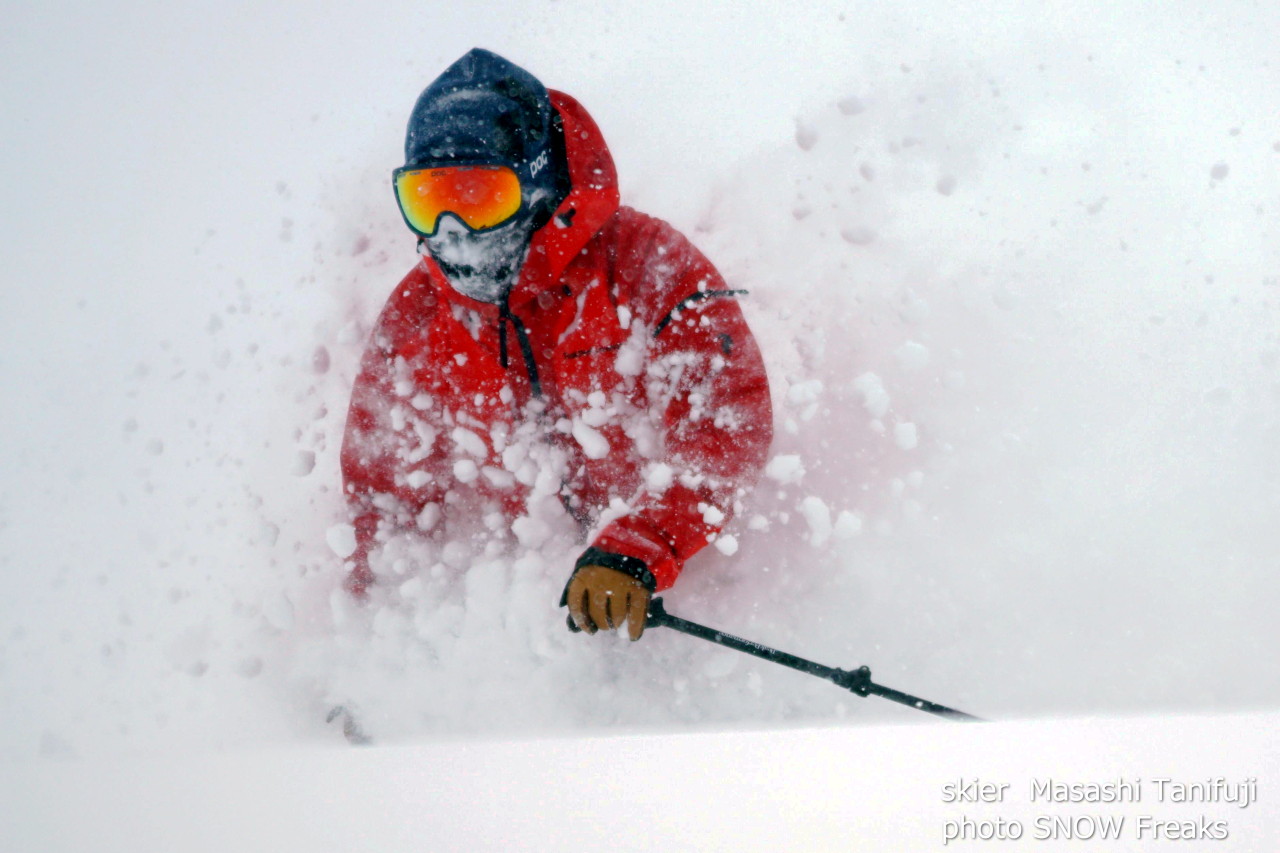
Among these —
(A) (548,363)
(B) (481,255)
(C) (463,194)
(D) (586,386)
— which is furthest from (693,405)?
(C) (463,194)

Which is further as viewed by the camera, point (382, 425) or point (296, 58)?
point (296, 58)

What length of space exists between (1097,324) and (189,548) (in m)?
3.06

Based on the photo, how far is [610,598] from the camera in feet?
5.61

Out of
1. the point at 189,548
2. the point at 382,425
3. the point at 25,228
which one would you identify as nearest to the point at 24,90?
the point at 25,228

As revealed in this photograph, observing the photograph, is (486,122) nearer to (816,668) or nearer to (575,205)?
(575,205)

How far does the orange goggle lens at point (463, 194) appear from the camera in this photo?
5.61ft

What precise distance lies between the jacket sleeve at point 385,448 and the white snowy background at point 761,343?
0.22 metres

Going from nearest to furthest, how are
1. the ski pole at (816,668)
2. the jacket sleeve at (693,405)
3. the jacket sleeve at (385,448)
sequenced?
1. the ski pole at (816,668)
2. the jacket sleeve at (693,405)
3. the jacket sleeve at (385,448)

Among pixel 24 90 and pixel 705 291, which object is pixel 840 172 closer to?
A: pixel 705 291

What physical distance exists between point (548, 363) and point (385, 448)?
55 cm

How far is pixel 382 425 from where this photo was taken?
2.11 meters

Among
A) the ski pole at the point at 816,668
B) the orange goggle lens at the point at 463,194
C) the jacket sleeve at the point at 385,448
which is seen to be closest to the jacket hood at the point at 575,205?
the orange goggle lens at the point at 463,194

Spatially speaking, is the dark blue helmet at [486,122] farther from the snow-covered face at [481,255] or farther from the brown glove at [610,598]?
the brown glove at [610,598]

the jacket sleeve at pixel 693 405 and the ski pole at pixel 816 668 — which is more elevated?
the jacket sleeve at pixel 693 405
